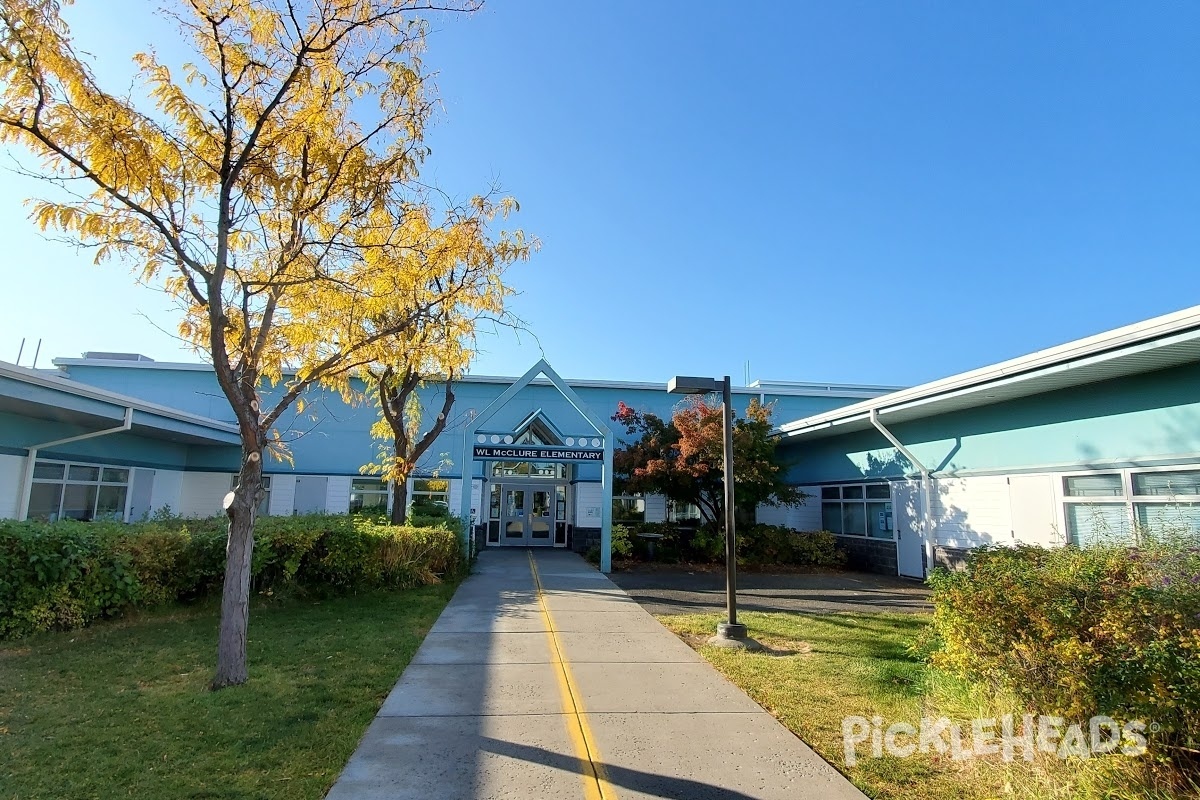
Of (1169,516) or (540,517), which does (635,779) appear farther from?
(540,517)

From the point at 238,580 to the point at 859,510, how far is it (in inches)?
634

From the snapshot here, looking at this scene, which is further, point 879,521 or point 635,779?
point 879,521

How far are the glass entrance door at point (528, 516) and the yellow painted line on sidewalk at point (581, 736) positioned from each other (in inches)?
652

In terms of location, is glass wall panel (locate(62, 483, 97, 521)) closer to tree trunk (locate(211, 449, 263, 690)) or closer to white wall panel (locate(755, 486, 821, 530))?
tree trunk (locate(211, 449, 263, 690))

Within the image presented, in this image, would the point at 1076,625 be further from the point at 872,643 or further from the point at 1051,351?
the point at 1051,351

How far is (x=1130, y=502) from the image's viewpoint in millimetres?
10133

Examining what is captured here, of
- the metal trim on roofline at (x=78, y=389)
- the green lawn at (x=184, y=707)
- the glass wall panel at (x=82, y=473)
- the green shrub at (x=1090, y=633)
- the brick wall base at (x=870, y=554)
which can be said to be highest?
the metal trim on roofline at (x=78, y=389)

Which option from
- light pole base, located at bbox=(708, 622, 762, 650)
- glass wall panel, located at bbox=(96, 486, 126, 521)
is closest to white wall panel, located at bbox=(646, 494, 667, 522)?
light pole base, located at bbox=(708, 622, 762, 650)

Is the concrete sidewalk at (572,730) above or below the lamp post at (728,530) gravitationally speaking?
below

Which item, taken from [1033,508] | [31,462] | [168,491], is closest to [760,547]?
[1033,508]

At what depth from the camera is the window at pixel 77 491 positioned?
14859 millimetres

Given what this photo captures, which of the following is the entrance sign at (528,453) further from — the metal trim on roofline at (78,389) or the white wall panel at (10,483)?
the white wall panel at (10,483)

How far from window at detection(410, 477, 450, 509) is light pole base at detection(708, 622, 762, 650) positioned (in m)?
16.4
